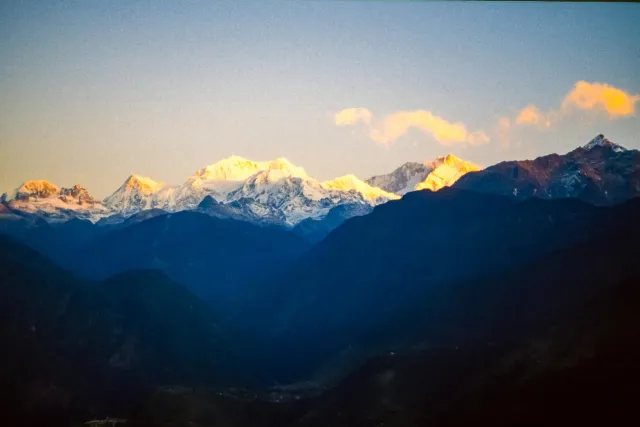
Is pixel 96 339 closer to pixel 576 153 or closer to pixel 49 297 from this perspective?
pixel 49 297

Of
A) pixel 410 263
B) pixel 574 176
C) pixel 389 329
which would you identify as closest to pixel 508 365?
pixel 389 329

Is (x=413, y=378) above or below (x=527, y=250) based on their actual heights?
below

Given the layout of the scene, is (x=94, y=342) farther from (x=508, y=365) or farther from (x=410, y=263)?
(x=410, y=263)

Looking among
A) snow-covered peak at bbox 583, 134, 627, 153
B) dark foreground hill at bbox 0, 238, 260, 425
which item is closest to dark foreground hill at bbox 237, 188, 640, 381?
dark foreground hill at bbox 0, 238, 260, 425

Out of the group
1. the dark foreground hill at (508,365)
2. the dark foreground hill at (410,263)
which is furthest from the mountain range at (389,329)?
the dark foreground hill at (410,263)

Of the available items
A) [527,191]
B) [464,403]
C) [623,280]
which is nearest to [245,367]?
[464,403]

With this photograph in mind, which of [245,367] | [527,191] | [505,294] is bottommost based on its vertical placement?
[245,367]

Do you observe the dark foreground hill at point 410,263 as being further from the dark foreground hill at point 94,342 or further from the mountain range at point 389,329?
the dark foreground hill at point 94,342

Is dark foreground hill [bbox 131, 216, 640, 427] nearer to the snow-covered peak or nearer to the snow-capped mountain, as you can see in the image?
the snow-capped mountain

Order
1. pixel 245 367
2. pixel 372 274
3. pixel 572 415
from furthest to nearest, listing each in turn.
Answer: pixel 372 274, pixel 245 367, pixel 572 415
